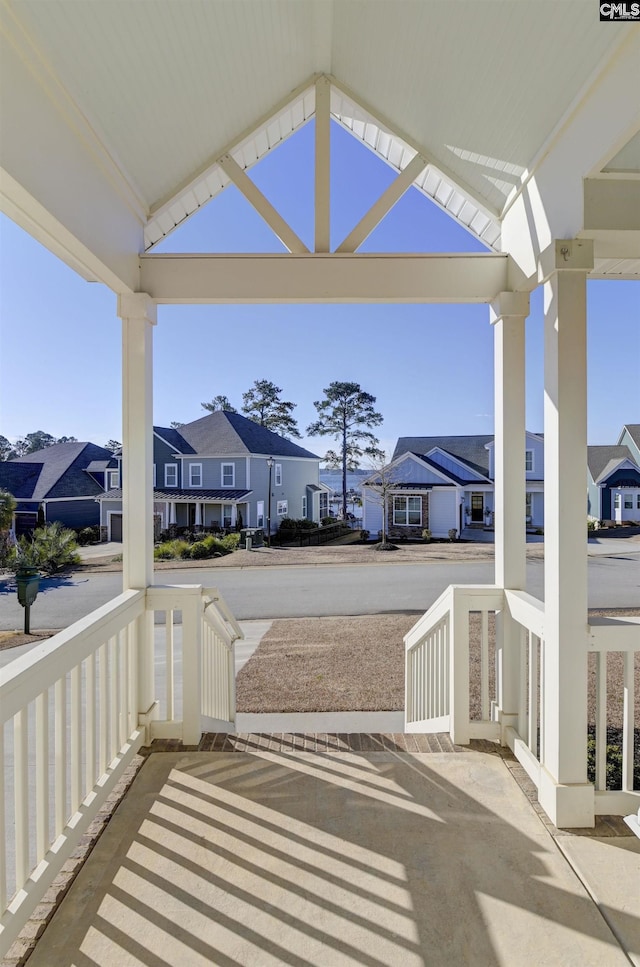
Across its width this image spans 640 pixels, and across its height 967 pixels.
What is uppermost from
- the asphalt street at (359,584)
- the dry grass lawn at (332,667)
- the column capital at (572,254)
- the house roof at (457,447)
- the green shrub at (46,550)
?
the column capital at (572,254)

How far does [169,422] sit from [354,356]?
1.56 m

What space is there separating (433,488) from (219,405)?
164 centimetres

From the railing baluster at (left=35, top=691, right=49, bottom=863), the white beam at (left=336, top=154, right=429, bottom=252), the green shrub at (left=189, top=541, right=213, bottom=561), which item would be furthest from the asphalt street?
the white beam at (left=336, top=154, right=429, bottom=252)

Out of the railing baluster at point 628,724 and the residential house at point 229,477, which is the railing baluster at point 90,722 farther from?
the railing baluster at point 628,724

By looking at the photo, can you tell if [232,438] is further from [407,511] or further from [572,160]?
[572,160]

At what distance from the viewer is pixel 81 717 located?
1.98m

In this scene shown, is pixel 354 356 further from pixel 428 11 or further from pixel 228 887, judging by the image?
pixel 228 887

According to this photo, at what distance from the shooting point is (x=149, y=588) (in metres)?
2.66

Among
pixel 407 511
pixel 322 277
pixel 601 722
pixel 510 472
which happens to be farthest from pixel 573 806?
pixel 322 277

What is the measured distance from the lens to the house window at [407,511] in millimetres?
3428

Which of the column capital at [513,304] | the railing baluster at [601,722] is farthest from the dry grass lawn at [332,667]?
the column capital at [513,304]

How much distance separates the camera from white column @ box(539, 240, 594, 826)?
1996 millimetres

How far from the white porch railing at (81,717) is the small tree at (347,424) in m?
1.25

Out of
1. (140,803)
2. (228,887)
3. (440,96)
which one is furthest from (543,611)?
(440,96)
